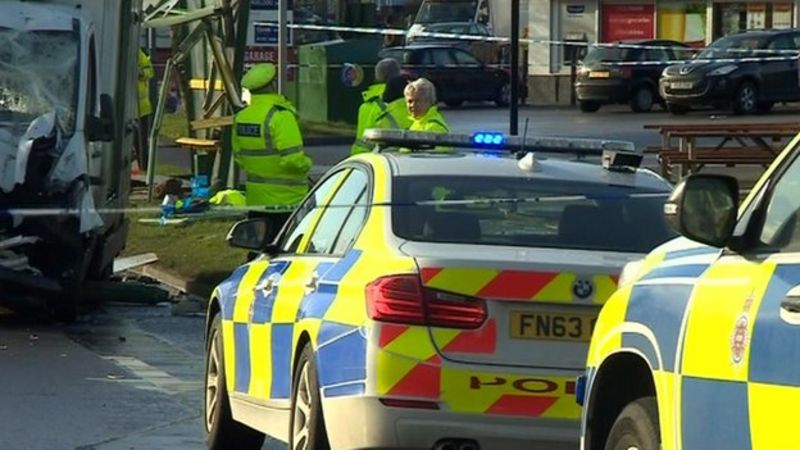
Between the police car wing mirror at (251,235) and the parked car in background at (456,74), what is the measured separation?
35.1 meters

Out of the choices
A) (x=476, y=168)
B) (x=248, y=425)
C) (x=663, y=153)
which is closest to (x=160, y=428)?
(x=248, y=425)

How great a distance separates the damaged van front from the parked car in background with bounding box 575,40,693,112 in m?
26.0

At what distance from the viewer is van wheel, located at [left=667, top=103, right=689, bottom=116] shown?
132ft

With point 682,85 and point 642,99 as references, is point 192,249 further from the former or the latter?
point 642,99

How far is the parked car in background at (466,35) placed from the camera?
50.6 metres

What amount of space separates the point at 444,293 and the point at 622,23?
1686 inches

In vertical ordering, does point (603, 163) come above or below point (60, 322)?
above

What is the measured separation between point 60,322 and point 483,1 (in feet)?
160

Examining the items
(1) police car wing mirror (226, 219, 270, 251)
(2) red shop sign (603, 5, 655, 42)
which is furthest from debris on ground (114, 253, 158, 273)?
(2) red shop sign (603, 5, 655, 42)

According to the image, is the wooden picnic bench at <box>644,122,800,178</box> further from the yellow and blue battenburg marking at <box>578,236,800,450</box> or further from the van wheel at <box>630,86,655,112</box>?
the van wheel at <box>630,86,655,112</box>

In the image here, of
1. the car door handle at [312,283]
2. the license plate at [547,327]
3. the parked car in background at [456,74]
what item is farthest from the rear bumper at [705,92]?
the license plate at [547,327]

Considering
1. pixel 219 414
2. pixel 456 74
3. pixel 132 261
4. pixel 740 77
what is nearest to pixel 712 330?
pixel 219 414

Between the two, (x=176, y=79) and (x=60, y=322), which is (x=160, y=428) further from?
(x=176, y=79)

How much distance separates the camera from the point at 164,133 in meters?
36.1
